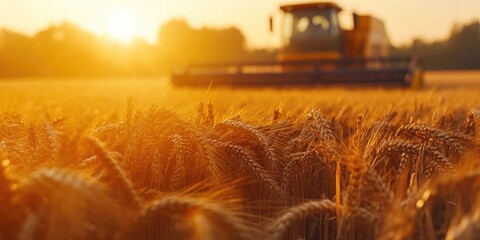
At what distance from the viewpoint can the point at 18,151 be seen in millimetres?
1581

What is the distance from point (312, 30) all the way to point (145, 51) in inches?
1812

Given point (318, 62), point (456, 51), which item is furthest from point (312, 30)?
point (456, 51)

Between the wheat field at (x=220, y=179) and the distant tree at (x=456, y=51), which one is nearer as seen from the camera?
the wheat field at (x=220, y=179)

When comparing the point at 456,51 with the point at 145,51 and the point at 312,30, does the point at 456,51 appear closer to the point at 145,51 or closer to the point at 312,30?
the point at 145,51

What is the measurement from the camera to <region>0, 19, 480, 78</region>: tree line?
53344mm

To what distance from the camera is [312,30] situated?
15062 millimetres

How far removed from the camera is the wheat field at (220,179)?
1.01 meters

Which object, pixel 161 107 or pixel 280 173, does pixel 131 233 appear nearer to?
pixel 161 107

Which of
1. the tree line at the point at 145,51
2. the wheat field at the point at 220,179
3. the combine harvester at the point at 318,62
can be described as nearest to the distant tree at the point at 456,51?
the tree line at the point at 145,51

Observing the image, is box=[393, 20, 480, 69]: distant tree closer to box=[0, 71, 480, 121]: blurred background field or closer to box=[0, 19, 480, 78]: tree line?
box=[0, 19, 480, 78]: tree line

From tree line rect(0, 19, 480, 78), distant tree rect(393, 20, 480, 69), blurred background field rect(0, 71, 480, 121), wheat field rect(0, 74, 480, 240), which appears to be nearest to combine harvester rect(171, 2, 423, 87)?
blurred background field rect(0, 71, 480, 121)

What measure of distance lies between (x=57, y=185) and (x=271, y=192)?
0.82 meters

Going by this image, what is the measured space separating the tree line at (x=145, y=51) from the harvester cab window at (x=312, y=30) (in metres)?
34.4

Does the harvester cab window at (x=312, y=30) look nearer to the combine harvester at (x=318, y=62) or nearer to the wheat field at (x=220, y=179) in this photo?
the combine harvester at (x=318, y=62)
